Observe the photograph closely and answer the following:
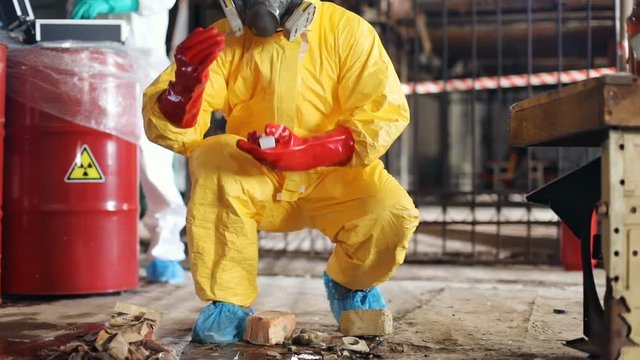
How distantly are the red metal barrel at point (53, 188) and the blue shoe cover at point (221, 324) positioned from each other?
1014 mm

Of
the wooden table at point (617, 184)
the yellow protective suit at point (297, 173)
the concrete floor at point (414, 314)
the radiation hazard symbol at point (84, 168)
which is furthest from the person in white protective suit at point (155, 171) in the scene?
the wooden table at point (617, 184)

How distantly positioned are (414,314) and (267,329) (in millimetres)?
715

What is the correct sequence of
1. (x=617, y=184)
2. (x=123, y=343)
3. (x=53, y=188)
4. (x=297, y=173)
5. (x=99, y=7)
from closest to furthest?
1. (x=617, y=184)
2. (x=123, y=343)
3. (x=297, y=173)
4. (x=53, y=188)
5. (x=99, y=7)

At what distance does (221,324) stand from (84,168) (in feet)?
3.81

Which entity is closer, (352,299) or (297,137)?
(297,137)

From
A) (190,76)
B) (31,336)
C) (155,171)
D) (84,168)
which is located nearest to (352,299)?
(190,76)

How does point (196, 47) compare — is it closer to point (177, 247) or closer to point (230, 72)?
point (230, 72)

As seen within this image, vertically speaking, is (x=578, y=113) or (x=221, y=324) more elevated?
(x=578, y=113)

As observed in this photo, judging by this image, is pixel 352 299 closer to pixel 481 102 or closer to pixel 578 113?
pixel 578 113

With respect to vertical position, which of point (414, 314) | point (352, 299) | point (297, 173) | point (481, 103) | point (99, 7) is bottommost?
point (414, 314)

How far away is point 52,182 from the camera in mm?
2705

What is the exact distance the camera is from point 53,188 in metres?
2.70

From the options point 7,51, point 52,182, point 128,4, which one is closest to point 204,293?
point 52,182

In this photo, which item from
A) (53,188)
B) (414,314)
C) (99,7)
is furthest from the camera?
(99,7)
